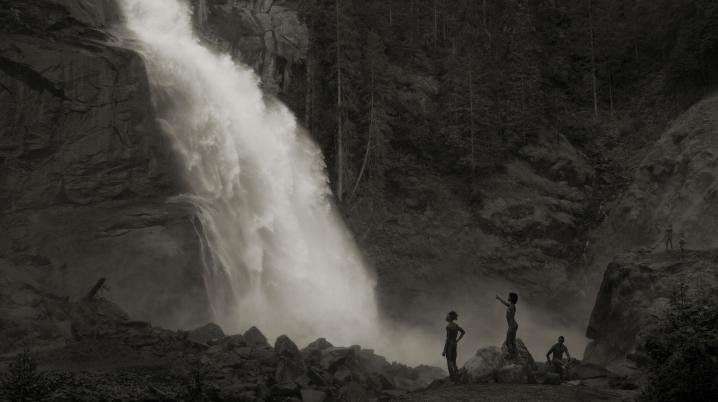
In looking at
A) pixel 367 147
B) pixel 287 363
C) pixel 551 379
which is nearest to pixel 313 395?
pixel 287 363

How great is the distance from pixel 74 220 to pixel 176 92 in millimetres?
7658

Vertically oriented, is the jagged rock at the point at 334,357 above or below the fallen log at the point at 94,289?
below

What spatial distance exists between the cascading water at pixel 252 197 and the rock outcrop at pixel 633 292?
11.5 m

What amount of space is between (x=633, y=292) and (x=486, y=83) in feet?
74.1

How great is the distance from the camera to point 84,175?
2470 centimetres

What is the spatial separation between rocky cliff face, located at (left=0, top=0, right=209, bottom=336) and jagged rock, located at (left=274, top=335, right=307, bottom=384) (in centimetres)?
635

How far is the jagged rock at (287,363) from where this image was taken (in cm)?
1612

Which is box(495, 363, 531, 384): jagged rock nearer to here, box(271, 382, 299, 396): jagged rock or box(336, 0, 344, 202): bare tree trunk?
box(271, 382, 299, 396): jagged rock

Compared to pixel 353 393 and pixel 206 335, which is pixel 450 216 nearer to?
pixel 206 335

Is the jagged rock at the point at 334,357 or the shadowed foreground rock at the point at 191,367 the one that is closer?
the shadowed foreground rock at the point at 191,367

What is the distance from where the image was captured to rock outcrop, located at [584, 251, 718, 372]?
20.0 meters

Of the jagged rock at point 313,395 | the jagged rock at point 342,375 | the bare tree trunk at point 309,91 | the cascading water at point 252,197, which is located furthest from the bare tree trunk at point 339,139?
the jagged rock at point 313,395

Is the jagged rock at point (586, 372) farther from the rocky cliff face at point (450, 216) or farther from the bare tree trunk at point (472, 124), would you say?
the bare tree trunk at point (472, 124)

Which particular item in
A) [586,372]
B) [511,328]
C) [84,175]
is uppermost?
[84,175]
